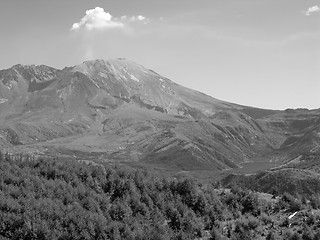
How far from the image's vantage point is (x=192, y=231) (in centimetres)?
3225

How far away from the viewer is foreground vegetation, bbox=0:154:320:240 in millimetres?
29297

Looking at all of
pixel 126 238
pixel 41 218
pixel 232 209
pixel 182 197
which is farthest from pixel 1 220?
pixel 232 209

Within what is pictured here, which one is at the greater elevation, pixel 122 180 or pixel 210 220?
pixel 122 180

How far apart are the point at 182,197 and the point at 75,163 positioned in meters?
11.1

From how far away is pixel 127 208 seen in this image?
33469 millimetres

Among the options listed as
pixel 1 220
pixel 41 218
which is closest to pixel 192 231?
pixel 41 218

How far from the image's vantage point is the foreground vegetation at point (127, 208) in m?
29.3

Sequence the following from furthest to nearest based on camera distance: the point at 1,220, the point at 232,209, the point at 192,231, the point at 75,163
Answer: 1. the point at 75,163
2. the point at 232,209
3. the point at 192,231
4. the point at 1,220

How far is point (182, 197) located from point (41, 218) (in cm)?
1327

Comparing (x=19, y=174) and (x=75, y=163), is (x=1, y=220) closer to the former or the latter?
(x=19, y=174)

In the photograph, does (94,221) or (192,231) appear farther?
(192,231)

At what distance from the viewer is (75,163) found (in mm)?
41344

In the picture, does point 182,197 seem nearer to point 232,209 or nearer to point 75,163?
point 232,209

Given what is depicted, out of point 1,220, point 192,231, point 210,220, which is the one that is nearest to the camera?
point 1,220
